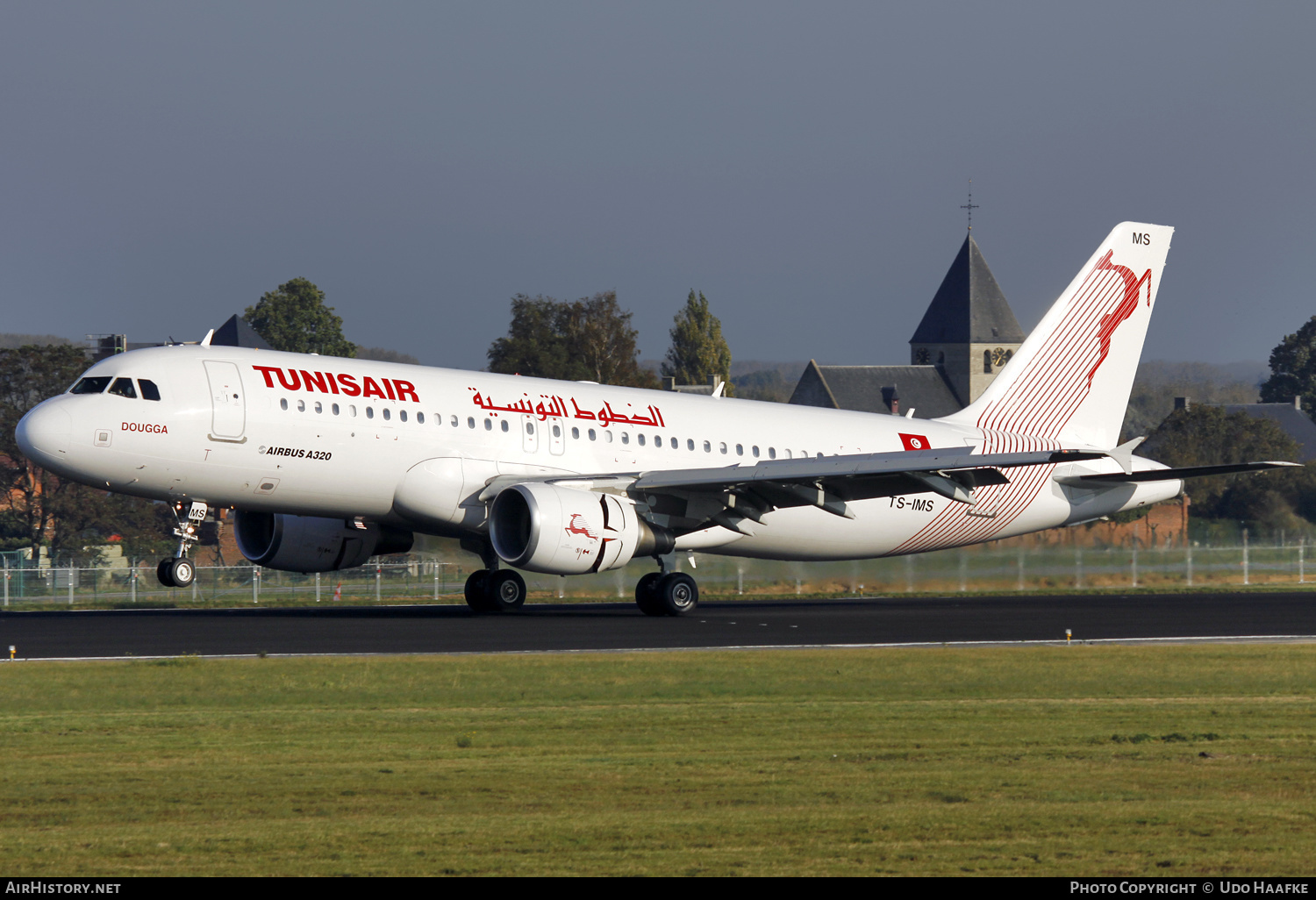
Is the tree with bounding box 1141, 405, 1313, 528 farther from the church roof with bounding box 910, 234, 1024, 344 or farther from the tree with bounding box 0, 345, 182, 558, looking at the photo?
the church roof with bounding box 910, 234, 1024, 344

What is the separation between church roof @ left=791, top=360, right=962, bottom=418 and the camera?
140 meters

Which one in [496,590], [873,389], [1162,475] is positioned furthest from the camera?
[873,389]

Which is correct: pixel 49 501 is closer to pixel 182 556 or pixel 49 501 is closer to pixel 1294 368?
pixel 182 556

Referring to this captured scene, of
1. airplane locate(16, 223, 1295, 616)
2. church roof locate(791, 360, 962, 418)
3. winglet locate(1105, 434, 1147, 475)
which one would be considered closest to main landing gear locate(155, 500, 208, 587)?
airplane locate(16, 223, 1295, 616)

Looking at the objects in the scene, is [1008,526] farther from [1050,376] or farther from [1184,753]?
[1184,753]

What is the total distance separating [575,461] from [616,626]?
165 inches

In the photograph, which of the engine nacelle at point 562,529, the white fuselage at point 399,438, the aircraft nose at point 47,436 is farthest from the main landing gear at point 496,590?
the aircraft nose at point 47,436

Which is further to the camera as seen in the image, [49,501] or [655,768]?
[49,501]

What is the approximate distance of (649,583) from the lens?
95.5 ft

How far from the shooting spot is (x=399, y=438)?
26.8 meters

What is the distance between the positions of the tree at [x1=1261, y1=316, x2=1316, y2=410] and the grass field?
14784cm

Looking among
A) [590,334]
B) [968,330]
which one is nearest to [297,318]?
[590,334]

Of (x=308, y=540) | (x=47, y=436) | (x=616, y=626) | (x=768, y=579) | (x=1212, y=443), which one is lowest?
(x=616, y=626)
